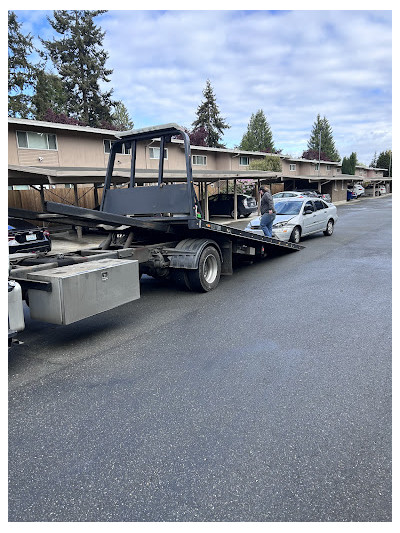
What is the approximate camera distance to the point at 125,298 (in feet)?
18.3

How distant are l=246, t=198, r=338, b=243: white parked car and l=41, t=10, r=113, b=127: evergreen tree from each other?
39432 mm

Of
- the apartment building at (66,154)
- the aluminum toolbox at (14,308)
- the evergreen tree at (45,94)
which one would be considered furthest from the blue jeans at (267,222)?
the evergreen tree at (45,94)

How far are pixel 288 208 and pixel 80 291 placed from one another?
1044 cm

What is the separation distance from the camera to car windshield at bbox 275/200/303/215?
44.7 ft

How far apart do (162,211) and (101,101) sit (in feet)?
156

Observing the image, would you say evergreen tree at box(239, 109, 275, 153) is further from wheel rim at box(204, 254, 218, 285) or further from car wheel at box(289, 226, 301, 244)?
wheel rim at box(204, 254, 218, 285)

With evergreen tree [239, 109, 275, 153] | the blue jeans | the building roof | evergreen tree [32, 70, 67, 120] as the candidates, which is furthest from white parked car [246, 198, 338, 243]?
evergreen tree [239, 109, 275, 153]

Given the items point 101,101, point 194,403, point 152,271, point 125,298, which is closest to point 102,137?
point 152,271

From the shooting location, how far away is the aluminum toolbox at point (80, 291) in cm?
462

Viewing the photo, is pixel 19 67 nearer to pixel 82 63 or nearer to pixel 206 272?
pixel 82 63

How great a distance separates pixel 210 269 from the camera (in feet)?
26.4

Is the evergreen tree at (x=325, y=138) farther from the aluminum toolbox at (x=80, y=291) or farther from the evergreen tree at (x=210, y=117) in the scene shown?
the aluminum toolbox at (x=80, y=291)

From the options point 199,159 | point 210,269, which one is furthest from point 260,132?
point 210,269

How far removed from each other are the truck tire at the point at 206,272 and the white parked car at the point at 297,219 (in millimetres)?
4182
